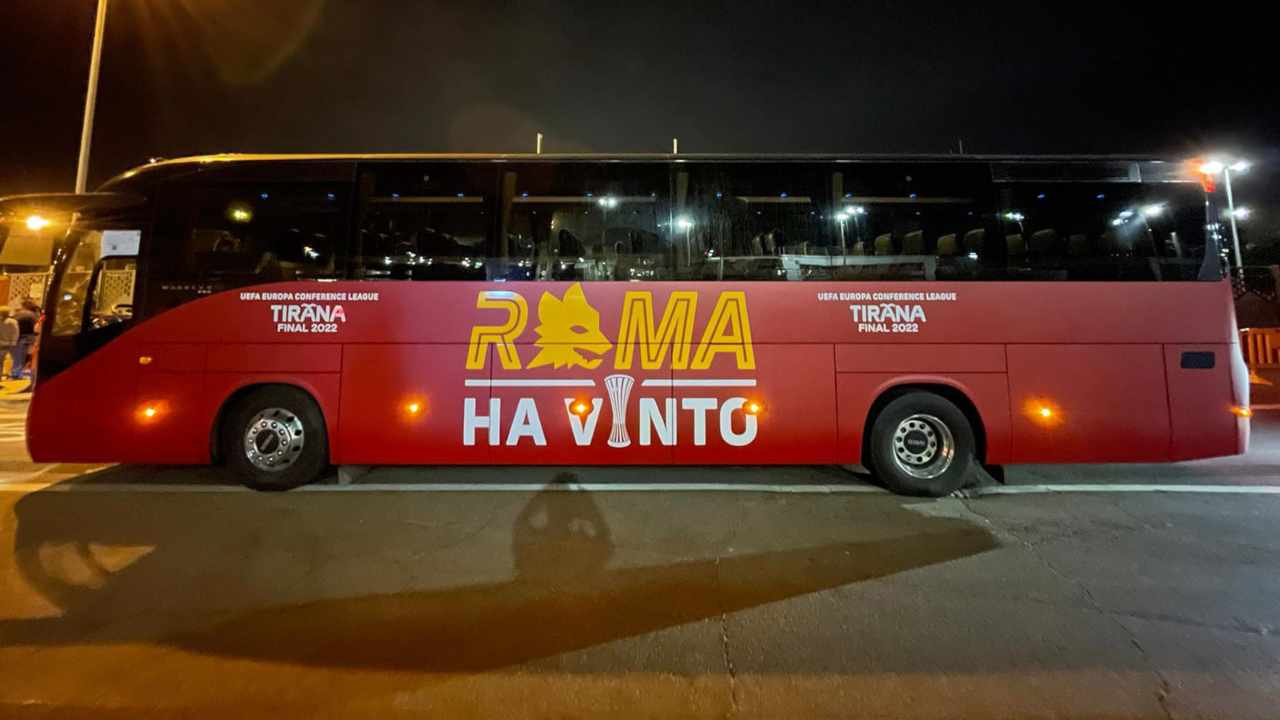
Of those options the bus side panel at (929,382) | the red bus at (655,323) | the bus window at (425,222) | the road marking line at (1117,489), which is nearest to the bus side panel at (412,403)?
the red bus at (655,323)

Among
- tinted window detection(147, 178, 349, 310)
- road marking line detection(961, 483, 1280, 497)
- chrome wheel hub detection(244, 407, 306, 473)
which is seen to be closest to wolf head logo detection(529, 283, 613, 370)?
tinted window detection(147, 178, 349, 310)

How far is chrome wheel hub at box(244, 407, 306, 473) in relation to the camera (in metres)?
5.80

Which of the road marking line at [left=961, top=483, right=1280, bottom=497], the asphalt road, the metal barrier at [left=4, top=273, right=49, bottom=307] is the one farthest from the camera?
the metal barrier at [left=4, top=273, right=49, bottom=307]

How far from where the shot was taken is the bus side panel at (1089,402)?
218 inches

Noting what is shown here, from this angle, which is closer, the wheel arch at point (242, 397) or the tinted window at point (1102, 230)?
the tinted window at point (1102, 230)

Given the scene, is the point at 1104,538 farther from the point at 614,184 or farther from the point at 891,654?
the point at 614,184

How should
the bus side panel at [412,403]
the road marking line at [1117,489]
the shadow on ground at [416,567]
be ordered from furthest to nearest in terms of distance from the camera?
the bus side panel at [412,403] → the road marking line at [1117,489] → the shadow on ground at [416,567]

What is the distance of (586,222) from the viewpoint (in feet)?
19.4

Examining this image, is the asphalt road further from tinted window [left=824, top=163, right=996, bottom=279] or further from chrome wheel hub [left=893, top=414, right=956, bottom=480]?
tinted window [left=824, top=163, right=996, bottom=279]

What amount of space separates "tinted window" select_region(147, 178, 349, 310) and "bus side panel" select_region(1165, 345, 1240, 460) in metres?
9.27

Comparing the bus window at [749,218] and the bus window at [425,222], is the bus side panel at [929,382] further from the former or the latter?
the bus window at [425,222]

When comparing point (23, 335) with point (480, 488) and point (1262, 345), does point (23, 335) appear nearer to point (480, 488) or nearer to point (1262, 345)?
point (480, 488)

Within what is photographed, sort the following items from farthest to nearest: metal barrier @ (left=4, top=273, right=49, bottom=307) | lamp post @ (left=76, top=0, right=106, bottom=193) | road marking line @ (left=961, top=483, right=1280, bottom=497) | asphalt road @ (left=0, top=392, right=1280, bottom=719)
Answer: metal barrier @ (left=4, top=273, right=49, bottom=307) → lamp post @ (left=76, top=0, right=106, bottom=193) → road marking line @ (left=961, top=483, right=1280, bottom=497) → asphalt road @ (left=0, top=392, right=1280, bottom=719)

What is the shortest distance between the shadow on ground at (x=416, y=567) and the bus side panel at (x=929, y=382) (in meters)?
0.82
